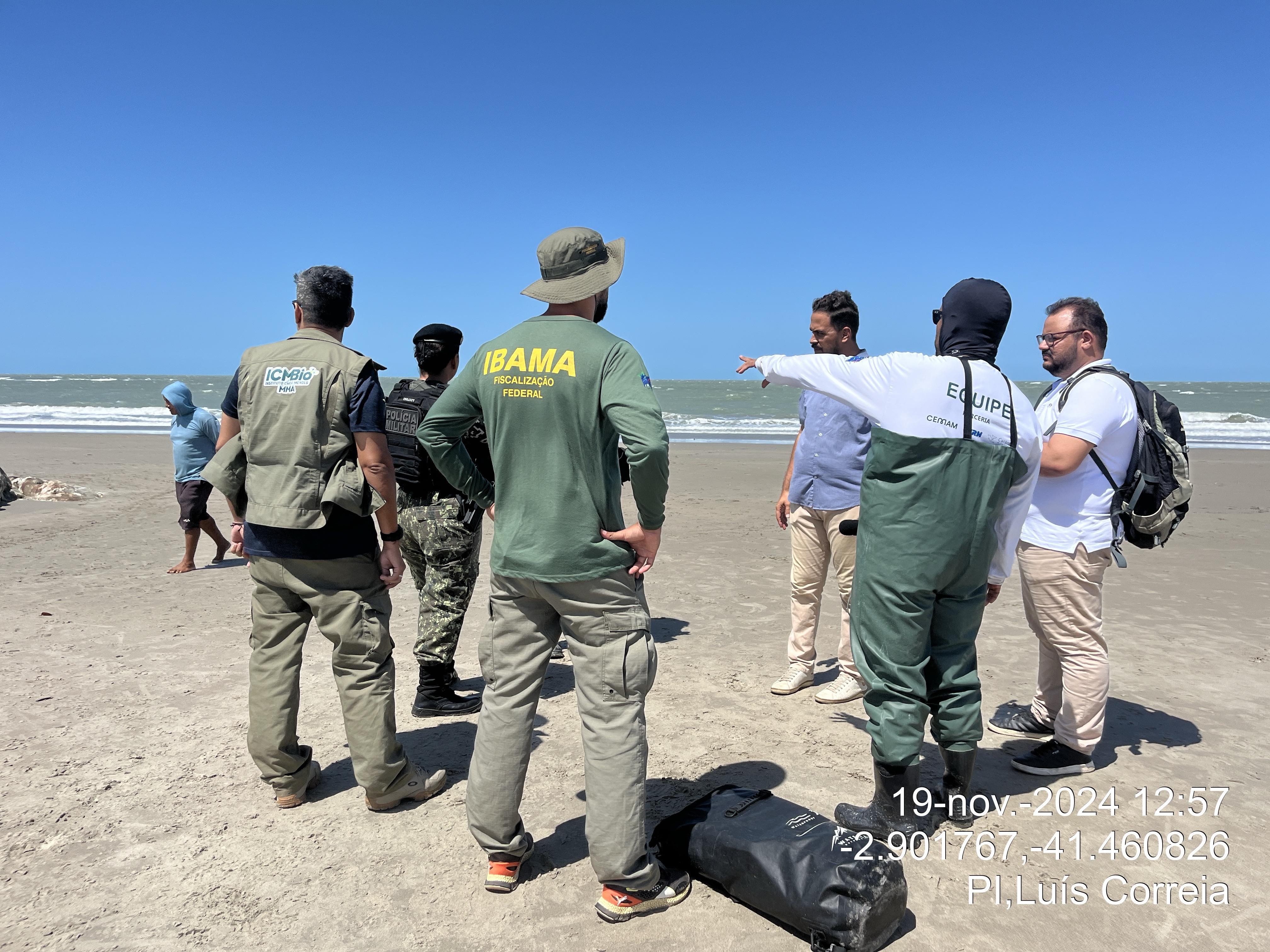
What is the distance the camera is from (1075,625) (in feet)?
11.7

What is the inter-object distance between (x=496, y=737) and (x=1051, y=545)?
2601mm

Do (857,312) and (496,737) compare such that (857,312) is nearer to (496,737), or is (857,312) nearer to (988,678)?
(988,678)

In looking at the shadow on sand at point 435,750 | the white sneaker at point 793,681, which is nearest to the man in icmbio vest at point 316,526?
the shadow on sand at point 435,750

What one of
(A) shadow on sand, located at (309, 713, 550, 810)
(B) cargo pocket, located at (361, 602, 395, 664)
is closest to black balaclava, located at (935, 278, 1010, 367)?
(A) shadow on sand, located at (309, 713, 550, 810)

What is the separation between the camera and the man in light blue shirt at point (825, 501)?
4398 mm

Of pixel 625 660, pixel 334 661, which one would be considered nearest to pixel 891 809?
pixel 625 660

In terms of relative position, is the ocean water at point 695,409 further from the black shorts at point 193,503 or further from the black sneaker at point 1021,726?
the black sneaker at point 1021,726

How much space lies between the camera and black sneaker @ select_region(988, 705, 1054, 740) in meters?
4.03

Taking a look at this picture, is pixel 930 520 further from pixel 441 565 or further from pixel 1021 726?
pixel 441 565

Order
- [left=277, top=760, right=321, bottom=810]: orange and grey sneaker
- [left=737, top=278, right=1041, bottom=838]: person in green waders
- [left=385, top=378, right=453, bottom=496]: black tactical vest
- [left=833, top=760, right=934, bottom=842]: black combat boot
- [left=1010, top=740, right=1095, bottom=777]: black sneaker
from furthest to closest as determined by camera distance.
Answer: [left=385, top=378, right=453, bottom=496]: black tactical vest
[left=1010, top=740, right=1095, bottom=777]: black sneaker
[left=277, top=760, right=321, bottom=810]: orange and grey sneaker
[left=833, top=760, right=934, bottom=842]: black combat boot
[left=737, top=278, right=1041, bottom=838]: person in green waders

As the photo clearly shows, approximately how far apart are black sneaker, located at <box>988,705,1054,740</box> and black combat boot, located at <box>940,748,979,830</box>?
1.06 metres

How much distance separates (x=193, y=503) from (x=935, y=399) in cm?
715

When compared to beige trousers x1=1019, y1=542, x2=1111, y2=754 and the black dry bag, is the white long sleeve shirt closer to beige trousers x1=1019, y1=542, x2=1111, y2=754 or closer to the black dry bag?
beige trousers x1=1019, y1=542, x2=1111, y2=754

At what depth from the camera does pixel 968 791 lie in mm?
3213
